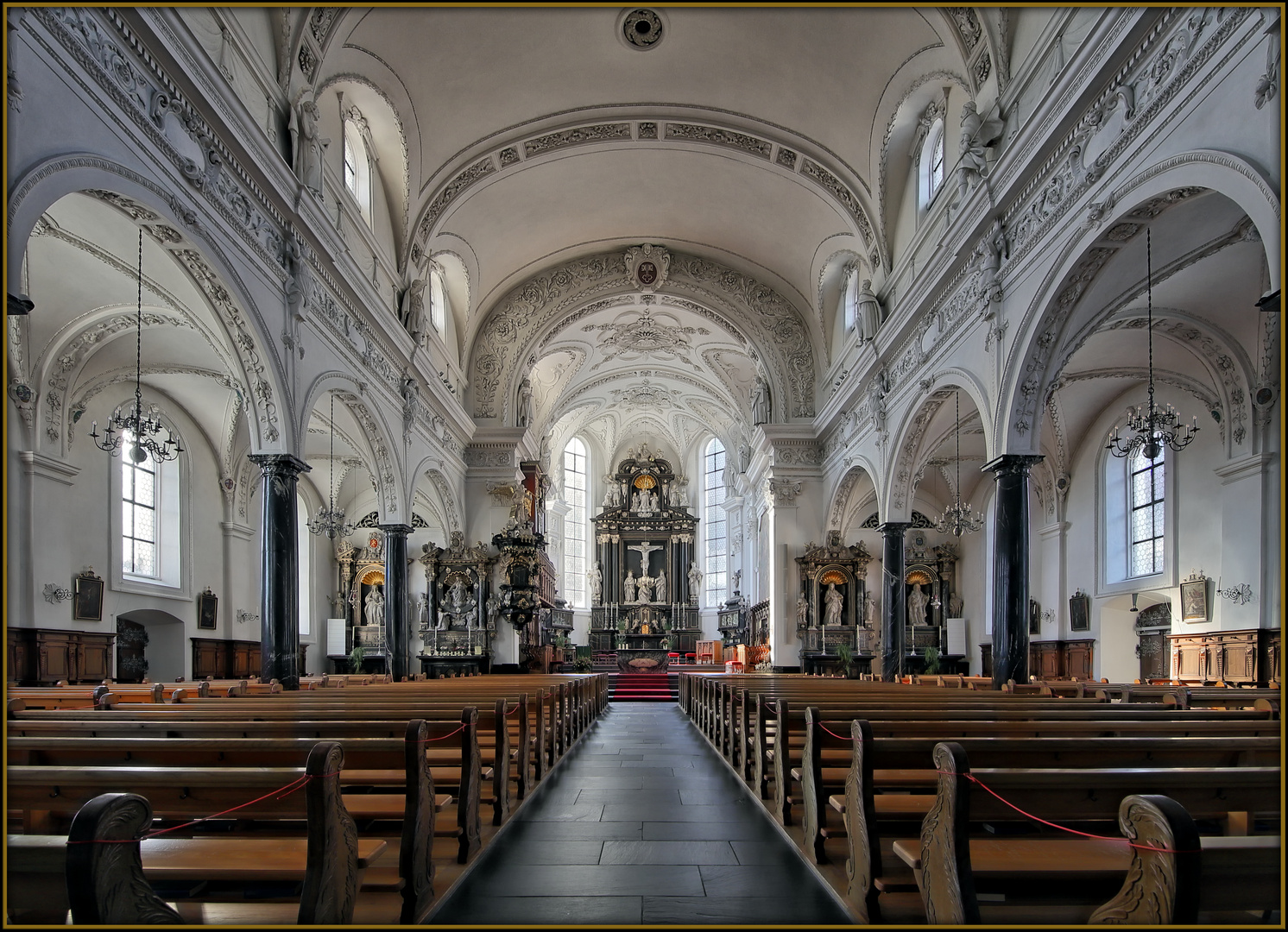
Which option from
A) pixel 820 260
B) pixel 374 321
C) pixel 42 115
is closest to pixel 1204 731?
pixel 42 115

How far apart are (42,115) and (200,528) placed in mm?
12582

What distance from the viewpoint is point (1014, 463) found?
34.5ft

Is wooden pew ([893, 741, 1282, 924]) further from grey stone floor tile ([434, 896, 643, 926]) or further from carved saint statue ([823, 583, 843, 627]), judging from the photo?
carved saint statue ([823, 583, 843, 627])

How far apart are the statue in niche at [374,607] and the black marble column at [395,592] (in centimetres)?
715

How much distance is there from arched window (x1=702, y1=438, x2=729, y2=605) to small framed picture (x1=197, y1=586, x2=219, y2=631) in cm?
1956

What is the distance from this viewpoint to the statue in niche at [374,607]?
23.6 metres

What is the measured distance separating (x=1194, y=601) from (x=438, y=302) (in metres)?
14.5

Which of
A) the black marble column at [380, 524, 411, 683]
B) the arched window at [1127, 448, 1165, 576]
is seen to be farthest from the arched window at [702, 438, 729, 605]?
the black marble column at [380, 524, 411, 683]

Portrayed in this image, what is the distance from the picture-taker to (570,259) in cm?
2131

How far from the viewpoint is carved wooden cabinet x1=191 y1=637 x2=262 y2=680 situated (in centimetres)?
1692

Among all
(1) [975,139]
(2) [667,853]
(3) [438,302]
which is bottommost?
(2) [667,853]

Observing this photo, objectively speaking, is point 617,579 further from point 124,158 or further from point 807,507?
point 124,158

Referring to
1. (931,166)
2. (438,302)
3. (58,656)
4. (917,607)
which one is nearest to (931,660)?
(917,607)

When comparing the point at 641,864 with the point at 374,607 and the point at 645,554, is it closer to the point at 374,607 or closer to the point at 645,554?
the point at 374,607
